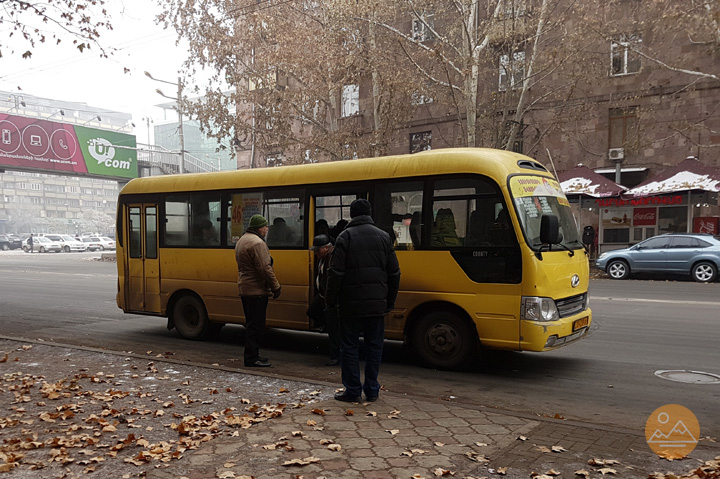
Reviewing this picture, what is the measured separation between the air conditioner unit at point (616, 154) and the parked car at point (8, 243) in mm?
60357

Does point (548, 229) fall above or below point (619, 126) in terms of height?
below

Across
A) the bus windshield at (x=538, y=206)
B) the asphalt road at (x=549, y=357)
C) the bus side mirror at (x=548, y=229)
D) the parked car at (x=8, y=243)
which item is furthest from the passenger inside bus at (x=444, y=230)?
the parked car at (x=8, y=243)

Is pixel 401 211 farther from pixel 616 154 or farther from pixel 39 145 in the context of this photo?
pixel 39 145

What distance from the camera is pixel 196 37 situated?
25000 mm

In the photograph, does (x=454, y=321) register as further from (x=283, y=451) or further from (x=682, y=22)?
(x=682, y=22)

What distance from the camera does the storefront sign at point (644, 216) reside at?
25.2m

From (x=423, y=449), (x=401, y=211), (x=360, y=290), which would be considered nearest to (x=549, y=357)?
(x=401, y=211)

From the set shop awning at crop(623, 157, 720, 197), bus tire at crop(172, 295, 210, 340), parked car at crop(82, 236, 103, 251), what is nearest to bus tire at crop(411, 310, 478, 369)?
bus tire at crop(172, 295, 210, 340)

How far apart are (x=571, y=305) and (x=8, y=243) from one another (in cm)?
6789

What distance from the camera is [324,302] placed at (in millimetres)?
7766

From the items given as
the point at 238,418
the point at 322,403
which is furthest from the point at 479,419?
the point at 238,418

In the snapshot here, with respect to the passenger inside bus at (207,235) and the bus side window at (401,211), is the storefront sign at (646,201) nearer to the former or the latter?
the bus side window at (401,211)

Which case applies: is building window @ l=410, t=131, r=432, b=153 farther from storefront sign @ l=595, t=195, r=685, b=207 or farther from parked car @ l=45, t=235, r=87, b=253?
parked car @ l=45, t=235, r=87, b=253

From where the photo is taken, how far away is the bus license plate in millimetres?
7229
